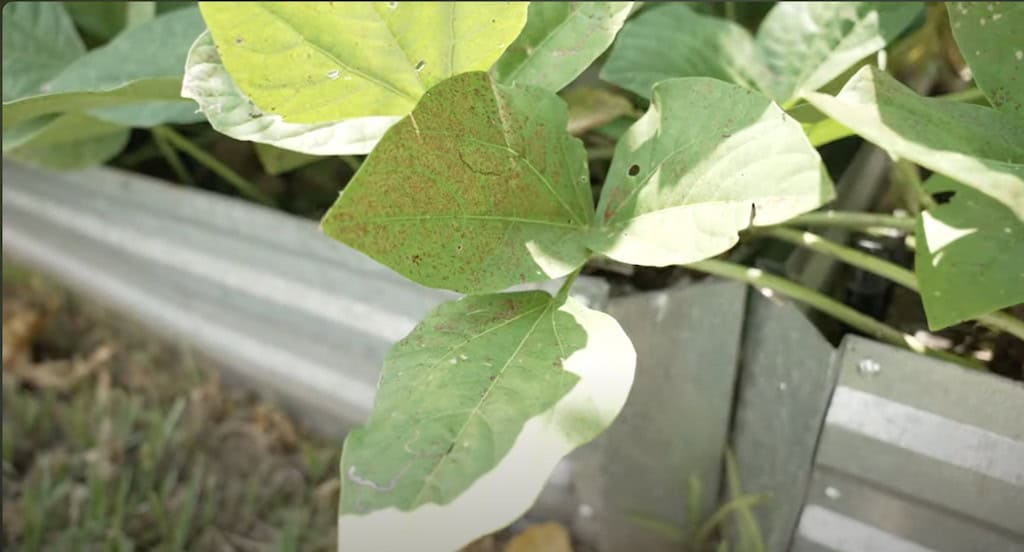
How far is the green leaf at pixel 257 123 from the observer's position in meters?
0.37

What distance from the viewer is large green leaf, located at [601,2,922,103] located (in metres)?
0.50

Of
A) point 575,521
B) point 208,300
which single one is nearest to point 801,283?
point 575,521

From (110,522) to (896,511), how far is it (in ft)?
1.98

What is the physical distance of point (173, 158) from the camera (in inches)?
30.7

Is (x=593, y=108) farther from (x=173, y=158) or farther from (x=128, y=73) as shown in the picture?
(x=173, y=158)

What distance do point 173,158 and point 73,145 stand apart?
0.30ft

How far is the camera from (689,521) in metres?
0.65

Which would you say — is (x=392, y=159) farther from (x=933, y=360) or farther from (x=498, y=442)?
(x=933, y=360)

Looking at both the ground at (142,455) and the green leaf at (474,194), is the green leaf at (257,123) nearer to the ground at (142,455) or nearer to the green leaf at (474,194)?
the green leaf at (474,194)

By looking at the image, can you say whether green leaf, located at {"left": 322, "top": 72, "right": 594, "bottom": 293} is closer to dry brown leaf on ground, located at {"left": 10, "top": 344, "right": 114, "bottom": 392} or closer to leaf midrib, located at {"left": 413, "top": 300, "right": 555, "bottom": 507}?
leaf midrib, located at {"left": 413, "top": 300, "right": 555, "bottom": 507}

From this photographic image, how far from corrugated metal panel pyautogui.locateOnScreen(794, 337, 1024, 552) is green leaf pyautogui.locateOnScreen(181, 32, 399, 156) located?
0.98ft

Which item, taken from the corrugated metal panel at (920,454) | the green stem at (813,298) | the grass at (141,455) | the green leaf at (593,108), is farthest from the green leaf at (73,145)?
the corrugated metal panel at (920,454)

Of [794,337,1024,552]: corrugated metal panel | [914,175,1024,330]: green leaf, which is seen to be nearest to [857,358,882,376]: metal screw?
[794,337,1024,552]: corrugated metal panel

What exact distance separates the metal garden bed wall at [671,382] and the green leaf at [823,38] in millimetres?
140
